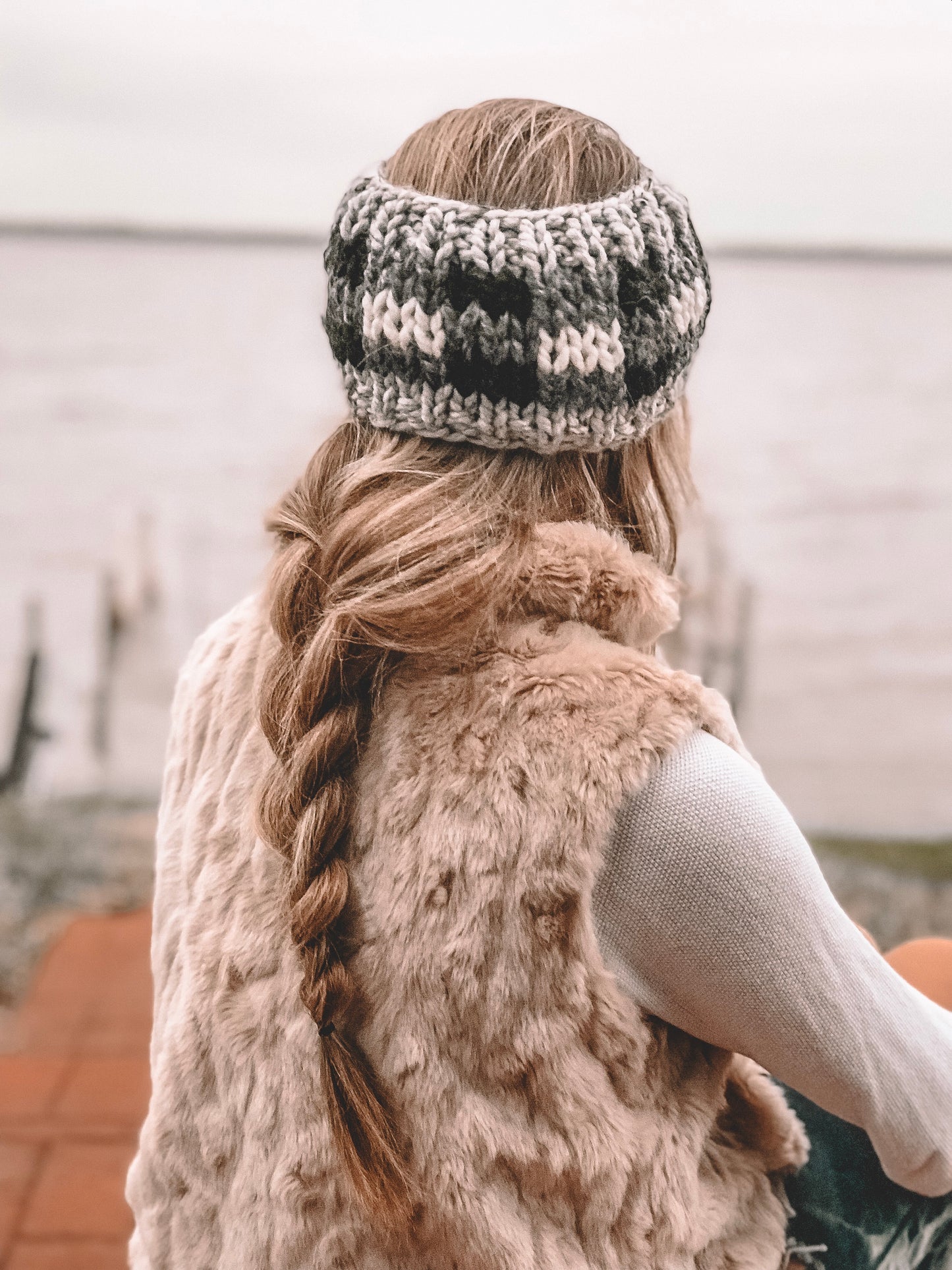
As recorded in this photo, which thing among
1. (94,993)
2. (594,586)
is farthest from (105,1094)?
(594,586)

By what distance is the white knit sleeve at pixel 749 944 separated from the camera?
593 millimetres

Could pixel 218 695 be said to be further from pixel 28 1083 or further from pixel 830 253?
pixel 830 253

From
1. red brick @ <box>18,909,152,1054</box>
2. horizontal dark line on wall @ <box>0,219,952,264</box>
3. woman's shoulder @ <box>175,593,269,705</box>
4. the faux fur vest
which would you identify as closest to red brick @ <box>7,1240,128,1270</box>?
red brick @ <box>18,909,152,1054</box>

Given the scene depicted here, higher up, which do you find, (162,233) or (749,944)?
(162,233)

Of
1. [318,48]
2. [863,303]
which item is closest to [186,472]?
[318,48]

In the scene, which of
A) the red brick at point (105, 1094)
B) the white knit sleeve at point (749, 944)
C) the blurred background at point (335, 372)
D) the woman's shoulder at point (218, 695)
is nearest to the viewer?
the white knit sleeve at point (749, 944)

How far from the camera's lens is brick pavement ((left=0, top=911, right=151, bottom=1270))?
155cm

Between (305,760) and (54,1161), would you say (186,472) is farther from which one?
(305,760)

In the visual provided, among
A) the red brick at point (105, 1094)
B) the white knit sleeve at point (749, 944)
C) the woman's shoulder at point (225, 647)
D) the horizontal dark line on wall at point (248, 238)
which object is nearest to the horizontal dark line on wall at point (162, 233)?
the horizontal dark line on wall at point (248, 238)

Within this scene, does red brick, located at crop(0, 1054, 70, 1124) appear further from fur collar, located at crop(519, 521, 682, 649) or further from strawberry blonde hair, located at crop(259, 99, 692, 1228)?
fur collar, located at crop(519, 521, 682, 649)

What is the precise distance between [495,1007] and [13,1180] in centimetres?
139

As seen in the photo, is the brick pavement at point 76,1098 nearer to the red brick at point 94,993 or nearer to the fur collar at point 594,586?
the red brick at point 94,993

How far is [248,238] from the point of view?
2.06 metres

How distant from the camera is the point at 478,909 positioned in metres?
0.61
